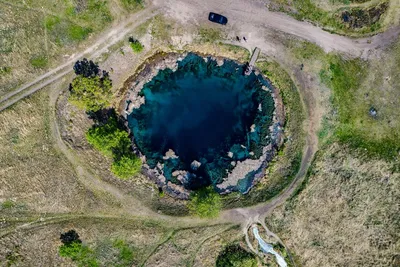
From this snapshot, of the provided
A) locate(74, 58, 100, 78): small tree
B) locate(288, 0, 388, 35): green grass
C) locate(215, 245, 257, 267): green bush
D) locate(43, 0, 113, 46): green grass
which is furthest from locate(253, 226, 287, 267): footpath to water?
locate(43, 0, 113, 46): green grass

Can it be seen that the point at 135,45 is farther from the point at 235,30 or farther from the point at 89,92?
the point at 235,30

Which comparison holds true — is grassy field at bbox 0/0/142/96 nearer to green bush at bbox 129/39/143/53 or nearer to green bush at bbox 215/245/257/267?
green bush at bbox 129/39/143/53

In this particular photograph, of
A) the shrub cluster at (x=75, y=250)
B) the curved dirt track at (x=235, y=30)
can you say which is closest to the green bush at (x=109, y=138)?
the curved dirt track at (x=235, y=30)

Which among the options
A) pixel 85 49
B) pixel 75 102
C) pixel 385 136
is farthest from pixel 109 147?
pixel 385 136

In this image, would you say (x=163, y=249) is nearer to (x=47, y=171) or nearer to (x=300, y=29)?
(x=47, y=171)

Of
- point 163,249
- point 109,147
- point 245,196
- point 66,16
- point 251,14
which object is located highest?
point 251,14
